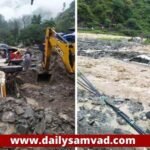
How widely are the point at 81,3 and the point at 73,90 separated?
0.86 m

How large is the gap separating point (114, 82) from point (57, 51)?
2.46 feet

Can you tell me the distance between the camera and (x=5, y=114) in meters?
4.92

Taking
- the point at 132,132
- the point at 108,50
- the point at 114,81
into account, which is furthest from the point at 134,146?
the point at 108,50

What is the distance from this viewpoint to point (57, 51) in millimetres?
5426

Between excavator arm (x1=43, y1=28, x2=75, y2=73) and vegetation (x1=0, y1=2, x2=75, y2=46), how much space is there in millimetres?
81

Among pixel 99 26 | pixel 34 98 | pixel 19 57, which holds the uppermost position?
pixel 99 26

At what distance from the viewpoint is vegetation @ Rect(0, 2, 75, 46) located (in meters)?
5.28

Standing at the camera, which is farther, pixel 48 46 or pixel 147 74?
pixel 48 46

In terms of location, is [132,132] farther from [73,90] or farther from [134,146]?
[73,90]

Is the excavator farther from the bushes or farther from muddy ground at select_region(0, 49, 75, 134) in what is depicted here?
the bushes

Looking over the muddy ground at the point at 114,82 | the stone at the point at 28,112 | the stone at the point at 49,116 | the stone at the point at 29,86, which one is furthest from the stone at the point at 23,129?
the stone at the point at 29,86

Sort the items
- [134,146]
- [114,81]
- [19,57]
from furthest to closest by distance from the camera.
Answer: [19,57]
[114,81]
[134,146]

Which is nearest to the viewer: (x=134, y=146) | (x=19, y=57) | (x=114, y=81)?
(x=134, y=146)

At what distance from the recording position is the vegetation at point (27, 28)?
528 cm
